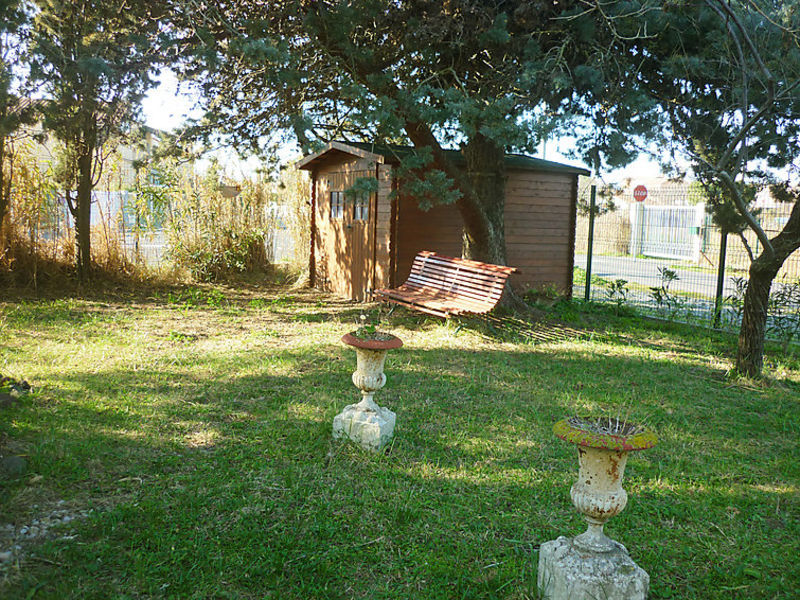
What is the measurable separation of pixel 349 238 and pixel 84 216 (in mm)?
4636

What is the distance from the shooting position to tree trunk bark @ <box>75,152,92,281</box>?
11000mm

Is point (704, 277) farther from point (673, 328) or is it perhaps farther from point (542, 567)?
point (542, 567)

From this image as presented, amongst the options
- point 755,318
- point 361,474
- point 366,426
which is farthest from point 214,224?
point 361,474

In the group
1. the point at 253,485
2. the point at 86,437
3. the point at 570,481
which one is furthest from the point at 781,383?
the point at 86,437

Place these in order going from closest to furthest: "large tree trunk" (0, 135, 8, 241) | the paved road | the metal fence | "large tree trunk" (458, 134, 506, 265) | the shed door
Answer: the metal fence < "large tree trunk" (458, 134, 506, 265) < "large tree trunk" (0, 135, 8, 241) < the shed door < the paved road

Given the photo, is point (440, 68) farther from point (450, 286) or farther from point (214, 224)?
point (214, 224)

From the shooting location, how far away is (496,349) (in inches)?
301

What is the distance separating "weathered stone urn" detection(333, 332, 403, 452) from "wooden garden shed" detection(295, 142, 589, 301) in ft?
19.9

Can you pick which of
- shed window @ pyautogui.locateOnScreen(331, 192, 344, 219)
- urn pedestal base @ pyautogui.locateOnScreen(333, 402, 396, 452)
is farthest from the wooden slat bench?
urn pedestal base @ pyautogui.locateOnScreen(333, 402, 396, 452)

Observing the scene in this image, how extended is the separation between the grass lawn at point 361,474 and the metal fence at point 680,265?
205cm

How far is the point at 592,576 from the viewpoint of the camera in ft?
8.17

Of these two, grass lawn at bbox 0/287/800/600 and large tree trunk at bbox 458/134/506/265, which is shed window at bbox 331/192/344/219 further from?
grass lawn at bbox 0/287/800/600

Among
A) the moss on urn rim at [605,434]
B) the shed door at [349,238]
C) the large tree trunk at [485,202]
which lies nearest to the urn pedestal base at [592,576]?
the moss on urn rim at [605,434]

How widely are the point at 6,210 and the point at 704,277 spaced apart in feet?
48.0
